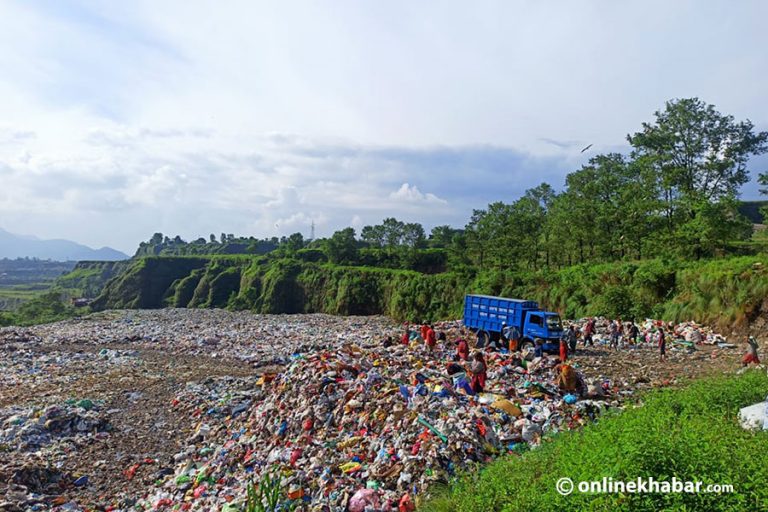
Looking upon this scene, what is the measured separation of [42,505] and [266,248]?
327 feet

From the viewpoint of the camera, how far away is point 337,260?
2035 inches

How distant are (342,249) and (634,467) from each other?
47.9 m

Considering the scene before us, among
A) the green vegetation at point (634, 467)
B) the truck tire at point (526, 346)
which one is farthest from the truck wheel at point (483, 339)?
the green vegetation at point (634, 467)

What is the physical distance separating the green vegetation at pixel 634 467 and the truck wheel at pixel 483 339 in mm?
10291

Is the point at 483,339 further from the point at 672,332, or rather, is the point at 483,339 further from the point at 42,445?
the point at 42,445

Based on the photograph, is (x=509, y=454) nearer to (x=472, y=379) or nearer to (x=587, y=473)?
(x=587, y=473)

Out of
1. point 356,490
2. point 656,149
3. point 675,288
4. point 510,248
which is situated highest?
point 656,149

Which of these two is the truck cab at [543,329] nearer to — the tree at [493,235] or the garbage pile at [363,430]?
the garbage pile at [363,430]

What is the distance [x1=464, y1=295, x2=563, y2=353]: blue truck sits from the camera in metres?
14.8

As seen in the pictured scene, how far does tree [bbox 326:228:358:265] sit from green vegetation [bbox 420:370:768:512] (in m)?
44.9

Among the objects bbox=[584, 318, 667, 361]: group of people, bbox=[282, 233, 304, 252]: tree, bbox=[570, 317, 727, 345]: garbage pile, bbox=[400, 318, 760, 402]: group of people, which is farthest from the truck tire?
bbox=[282, 233, 304, 252]: tree

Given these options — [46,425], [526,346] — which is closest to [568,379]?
[526,346]

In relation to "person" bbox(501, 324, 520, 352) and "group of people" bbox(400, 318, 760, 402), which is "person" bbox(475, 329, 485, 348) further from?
"person" bbox(501, 324, 520, 352)

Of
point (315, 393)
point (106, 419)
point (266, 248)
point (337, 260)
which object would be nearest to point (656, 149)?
point (315, 393)
